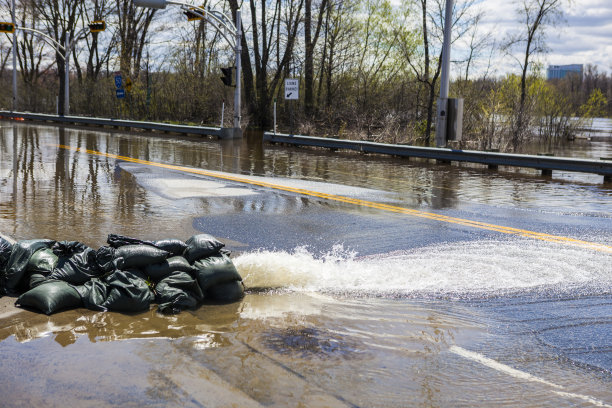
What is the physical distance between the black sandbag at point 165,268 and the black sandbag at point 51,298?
0.66 m

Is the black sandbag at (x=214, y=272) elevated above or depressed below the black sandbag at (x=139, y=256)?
below

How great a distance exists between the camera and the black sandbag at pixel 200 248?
244 inches

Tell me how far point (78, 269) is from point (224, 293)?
1.32 m

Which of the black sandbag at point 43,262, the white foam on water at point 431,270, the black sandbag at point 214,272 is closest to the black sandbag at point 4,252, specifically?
the black sandbag at point 43,262

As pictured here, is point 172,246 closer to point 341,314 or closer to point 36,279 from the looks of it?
point 36,279

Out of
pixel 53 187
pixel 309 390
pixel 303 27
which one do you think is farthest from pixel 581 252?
pixel 303 27

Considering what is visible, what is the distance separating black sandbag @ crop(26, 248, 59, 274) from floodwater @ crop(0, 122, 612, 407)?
67cm

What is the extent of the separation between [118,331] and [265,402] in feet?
5.67

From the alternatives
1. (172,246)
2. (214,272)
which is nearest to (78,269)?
(172,246)

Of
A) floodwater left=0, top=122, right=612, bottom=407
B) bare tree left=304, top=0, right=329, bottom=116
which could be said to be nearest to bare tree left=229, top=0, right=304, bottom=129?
bare tree left=304, top=0, right=329, bottom=116

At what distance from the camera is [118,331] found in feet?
16.5

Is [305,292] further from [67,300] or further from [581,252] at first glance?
[581,252]

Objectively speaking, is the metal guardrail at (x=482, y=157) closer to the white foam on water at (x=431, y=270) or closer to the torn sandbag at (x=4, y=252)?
the white foam on water at (x=431, y=270)

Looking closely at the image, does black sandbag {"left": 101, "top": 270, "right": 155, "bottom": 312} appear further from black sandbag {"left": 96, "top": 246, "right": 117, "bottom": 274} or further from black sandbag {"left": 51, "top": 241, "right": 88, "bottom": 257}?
black sandbag {"left": 51, "top": 241, "right": 88, "bottom": 257}
